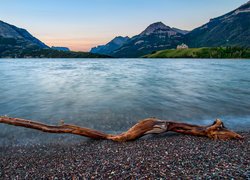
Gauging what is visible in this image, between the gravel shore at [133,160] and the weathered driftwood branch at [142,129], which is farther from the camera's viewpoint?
the weathered driftwood branch at [142,129]

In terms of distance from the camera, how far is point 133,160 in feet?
30.1

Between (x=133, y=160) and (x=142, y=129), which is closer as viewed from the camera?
A: (x=133, y=160)

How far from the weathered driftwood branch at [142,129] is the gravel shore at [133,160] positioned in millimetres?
540

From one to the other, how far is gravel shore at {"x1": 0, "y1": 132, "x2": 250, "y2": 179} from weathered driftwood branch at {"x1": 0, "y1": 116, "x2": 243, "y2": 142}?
54cm

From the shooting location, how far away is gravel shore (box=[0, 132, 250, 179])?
7816 mm

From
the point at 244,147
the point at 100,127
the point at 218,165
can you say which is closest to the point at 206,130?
the point at 244,147

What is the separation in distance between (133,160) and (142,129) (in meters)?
3.94

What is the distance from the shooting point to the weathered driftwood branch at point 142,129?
502 inches

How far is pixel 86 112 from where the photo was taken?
68.5ft

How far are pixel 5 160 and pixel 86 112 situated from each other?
35.4 feet

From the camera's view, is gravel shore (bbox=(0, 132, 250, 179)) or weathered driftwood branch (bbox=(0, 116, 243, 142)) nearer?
gravel shore (bbox=(0, 132, 250, 179))

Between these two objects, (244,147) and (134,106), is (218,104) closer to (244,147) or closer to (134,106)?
(134,106)

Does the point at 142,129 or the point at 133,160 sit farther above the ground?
the point at 142,129

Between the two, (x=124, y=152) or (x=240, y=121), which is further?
(x=240, y=121)
